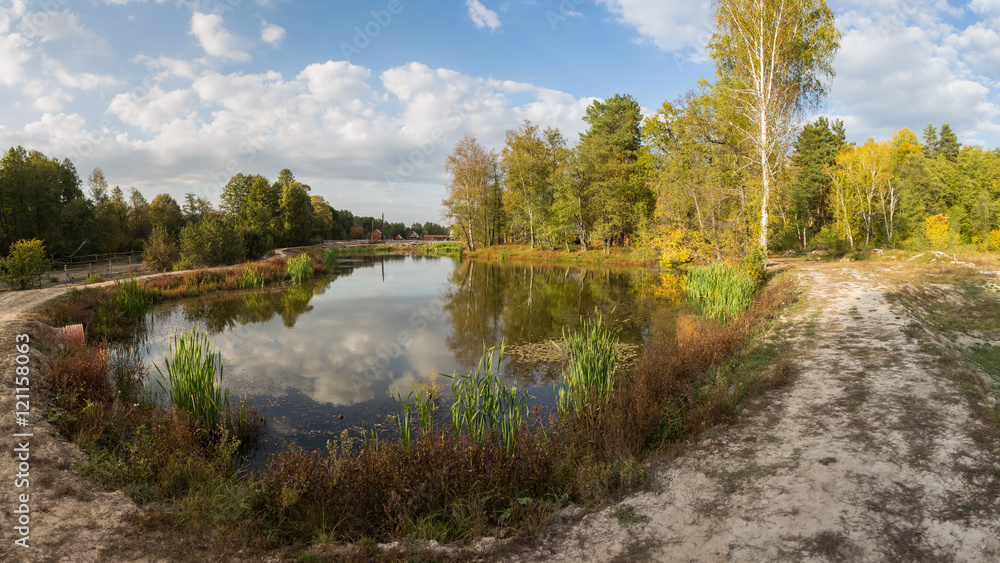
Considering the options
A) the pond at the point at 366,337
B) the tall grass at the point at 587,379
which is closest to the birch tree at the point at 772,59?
the pond at the point at 366,337

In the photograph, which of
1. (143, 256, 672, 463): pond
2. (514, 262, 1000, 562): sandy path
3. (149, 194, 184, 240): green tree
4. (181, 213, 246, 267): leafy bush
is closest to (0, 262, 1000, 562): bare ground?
(514, 262, 1000, 562): sandy path

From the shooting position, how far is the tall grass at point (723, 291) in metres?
12.6

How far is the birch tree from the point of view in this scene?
17.5 m

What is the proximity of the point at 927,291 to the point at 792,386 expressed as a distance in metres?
10.5

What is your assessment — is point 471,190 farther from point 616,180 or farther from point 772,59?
point 772,59

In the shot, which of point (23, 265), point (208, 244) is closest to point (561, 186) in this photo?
point (208, 244)

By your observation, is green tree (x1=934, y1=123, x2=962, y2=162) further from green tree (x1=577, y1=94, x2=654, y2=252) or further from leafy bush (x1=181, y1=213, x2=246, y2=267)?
leafy bush (x1=181, y1=213, x2=246, y2=267)

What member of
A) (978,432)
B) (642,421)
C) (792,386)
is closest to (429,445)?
(642,421)

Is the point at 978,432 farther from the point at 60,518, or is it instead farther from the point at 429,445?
the point at 60,518

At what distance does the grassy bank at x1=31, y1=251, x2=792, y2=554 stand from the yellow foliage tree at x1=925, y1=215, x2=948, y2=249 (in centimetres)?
3456

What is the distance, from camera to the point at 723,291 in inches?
513

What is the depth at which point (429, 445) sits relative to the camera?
5.10 meters

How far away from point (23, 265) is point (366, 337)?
13.8 metres

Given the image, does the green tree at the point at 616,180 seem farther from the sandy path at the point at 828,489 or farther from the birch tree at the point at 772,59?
the sandy path at the point at 828,489
